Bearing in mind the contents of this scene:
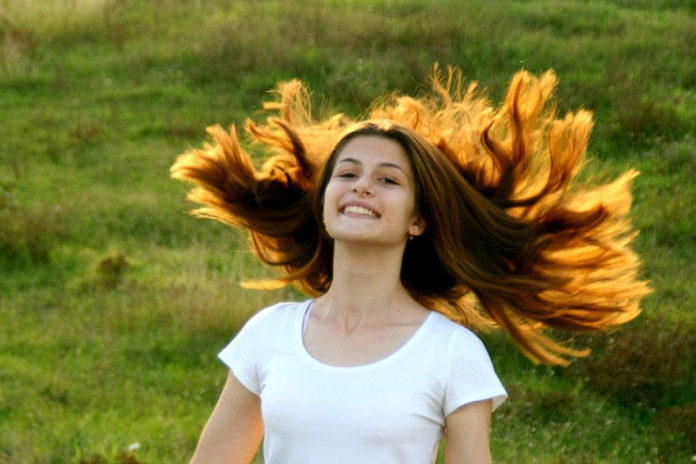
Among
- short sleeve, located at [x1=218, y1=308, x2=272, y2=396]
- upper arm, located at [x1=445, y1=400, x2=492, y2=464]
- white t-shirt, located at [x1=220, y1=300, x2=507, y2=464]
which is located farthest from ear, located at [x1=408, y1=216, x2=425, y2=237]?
upper arm, located at [x1=445, y1=400, x2=492, y2=464]

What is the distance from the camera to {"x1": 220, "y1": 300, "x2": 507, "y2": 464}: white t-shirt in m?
3.80

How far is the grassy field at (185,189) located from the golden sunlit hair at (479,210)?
217 centimetres

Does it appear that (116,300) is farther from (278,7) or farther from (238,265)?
(278,7)

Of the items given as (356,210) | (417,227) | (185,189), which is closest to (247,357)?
(356,210)

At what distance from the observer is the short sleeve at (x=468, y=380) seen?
3.82 metres

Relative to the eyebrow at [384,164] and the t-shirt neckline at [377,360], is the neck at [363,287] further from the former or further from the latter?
the eyebrow at [384,164]

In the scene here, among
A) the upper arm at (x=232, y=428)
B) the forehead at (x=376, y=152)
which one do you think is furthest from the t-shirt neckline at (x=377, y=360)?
the forehead at (x=376, y=152)

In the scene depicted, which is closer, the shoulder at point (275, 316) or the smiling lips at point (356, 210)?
the smiling lips at point (356, 210)

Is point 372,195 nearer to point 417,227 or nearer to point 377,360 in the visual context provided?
point 417,227

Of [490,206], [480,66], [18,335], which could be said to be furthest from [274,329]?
[480,66]

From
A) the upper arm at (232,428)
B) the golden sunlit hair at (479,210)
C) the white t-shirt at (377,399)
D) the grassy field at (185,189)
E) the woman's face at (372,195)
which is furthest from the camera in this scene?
the grassy field at (185,189)

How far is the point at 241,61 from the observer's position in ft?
44.9

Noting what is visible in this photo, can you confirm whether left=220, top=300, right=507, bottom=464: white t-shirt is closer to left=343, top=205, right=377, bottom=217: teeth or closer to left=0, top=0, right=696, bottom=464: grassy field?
left=343, top=205, right=377, bottom=217: teeth

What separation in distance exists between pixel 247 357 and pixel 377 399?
48 cm
